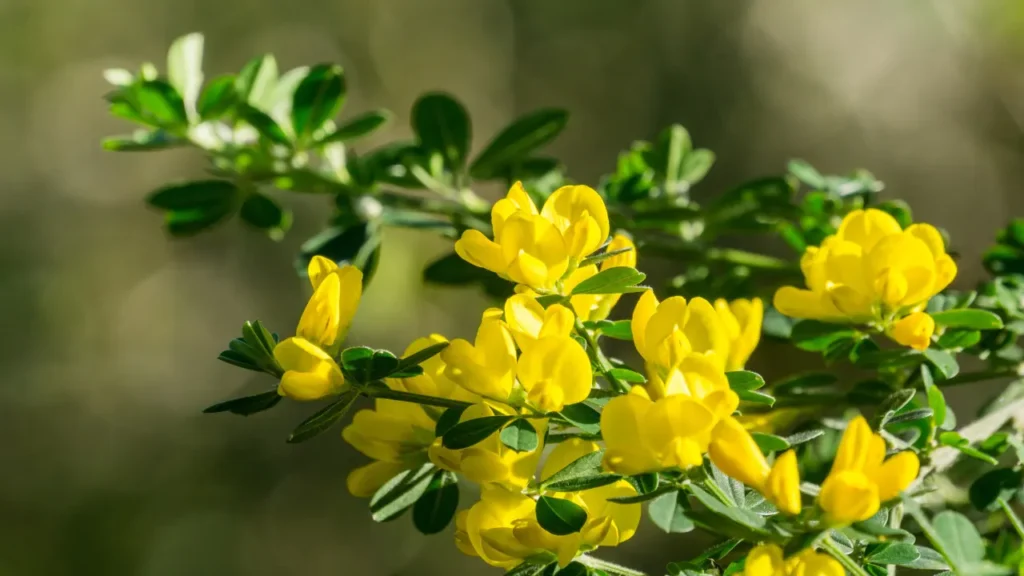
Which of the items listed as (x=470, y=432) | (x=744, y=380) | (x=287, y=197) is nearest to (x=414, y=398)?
(x=470, y=432)

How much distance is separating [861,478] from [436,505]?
0.81 feet

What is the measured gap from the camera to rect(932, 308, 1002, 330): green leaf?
50 cm

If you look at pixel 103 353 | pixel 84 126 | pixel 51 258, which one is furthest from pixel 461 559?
pixel 84 126

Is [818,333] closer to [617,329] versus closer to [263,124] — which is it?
[617,329]

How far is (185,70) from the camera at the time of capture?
30.4 inches

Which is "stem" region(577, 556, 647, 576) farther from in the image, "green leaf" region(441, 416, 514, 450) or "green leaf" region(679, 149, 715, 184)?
"green leaf" region(679, 149, 715, 184)

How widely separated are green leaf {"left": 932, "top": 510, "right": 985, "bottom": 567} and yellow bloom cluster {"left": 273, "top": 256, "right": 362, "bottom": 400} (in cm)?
27

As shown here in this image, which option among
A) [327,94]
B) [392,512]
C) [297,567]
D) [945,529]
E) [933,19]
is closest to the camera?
[945,529]

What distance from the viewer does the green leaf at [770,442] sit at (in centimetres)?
37

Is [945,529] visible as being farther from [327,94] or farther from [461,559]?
[461,559]

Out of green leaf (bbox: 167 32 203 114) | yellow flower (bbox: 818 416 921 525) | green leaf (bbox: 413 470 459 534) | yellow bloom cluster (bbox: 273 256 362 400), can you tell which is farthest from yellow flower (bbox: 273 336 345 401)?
green leaf (bbox: 167 32 203 114)

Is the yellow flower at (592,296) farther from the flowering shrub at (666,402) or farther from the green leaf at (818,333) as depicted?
the green leaf at (818,333)

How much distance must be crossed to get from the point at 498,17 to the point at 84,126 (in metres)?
1.43

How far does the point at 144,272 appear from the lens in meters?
2.69
